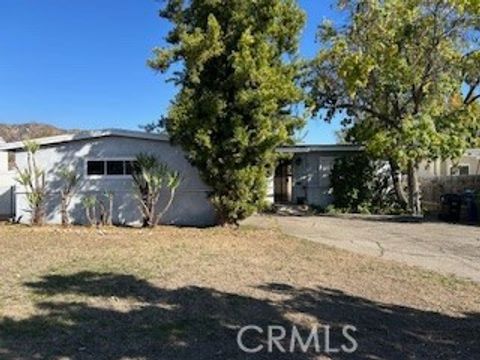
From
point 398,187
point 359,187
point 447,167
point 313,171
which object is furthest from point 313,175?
point 447,167

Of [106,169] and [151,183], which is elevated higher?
[106,169]

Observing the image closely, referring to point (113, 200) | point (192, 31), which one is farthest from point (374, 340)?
point (113, 200)

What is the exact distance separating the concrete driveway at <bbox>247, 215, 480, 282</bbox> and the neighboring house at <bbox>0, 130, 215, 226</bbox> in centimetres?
210

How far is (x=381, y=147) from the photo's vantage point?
20.6 metres

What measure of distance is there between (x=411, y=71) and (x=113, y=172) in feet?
35.3

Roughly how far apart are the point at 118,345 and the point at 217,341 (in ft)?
3.18

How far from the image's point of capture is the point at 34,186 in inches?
693

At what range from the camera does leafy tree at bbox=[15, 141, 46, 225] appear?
17.0 meters

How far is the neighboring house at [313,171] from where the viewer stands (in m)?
25.6

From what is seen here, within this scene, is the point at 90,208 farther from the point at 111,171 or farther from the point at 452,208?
the point at 452,208

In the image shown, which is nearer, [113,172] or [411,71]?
[113,172]

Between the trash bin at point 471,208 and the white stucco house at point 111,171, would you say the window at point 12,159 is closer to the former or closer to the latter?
the white stucco house at point 111,171

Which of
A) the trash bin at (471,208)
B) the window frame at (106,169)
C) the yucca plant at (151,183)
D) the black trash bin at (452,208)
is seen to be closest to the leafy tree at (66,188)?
the window frame at (106,169)

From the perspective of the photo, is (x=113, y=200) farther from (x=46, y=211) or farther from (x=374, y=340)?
(x=374, y=340)
